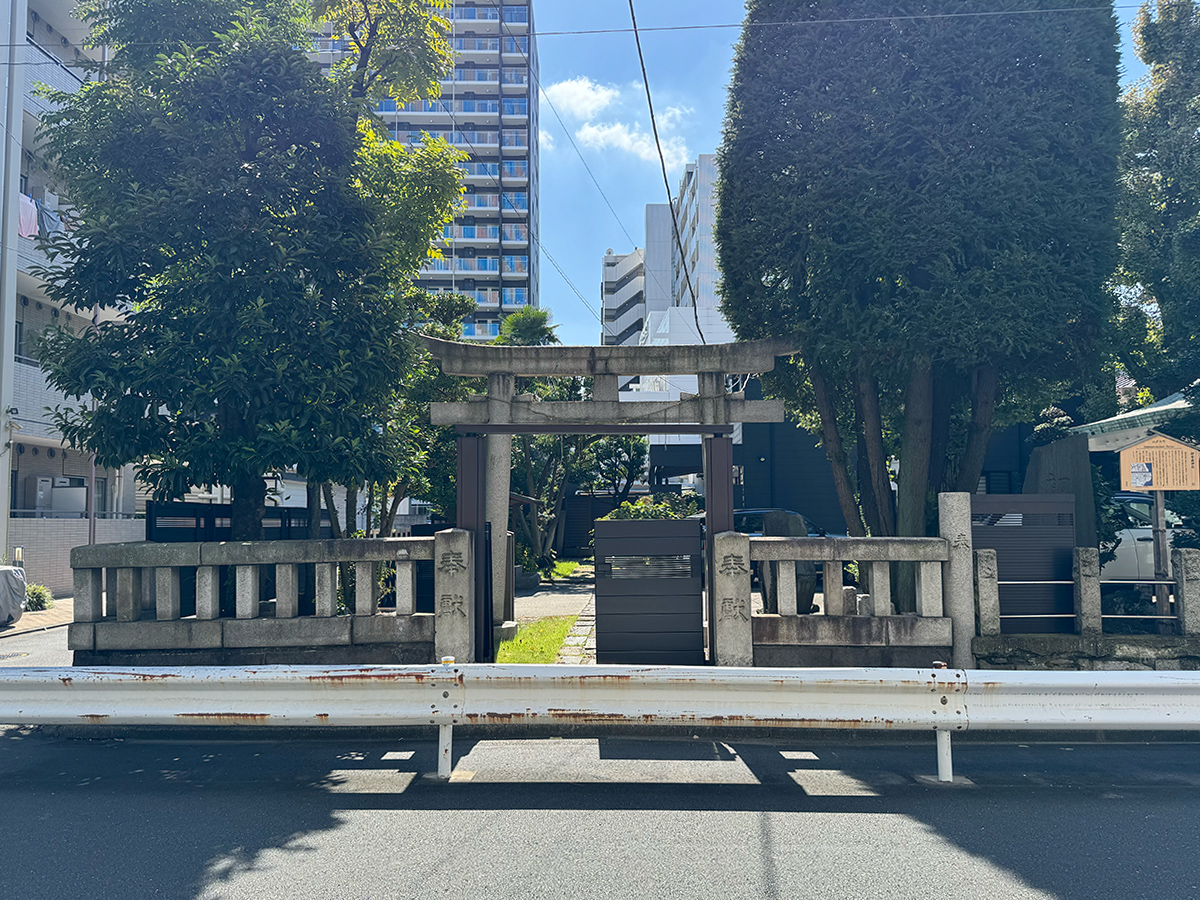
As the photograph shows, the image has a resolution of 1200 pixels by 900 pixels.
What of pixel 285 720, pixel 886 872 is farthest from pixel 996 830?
pixel 285 720

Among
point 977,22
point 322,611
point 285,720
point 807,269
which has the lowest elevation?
point 285,720

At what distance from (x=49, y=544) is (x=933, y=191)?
21.0 m

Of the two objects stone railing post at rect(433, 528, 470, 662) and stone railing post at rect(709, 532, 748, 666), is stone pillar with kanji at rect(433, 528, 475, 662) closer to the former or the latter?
stone railing post at rect(433, 528, 470, 662)

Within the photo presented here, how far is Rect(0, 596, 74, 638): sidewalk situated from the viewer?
14116 mm

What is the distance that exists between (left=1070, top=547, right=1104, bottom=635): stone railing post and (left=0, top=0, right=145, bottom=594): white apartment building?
18.1m

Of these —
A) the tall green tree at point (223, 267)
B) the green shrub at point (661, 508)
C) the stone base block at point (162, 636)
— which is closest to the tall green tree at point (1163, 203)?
the green shrub at point (661, 508)

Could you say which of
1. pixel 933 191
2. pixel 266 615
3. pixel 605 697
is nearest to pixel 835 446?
pixel 933 191

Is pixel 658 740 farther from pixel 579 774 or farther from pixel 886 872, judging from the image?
pixel 886 872

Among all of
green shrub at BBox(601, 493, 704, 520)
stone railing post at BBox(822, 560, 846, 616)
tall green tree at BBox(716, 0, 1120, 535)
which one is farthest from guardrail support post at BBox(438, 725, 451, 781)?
green shrub at BBox(601, 493, 704, 520)

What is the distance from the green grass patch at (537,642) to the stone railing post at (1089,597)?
4.87 metres

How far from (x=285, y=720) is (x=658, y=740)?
2709 mm

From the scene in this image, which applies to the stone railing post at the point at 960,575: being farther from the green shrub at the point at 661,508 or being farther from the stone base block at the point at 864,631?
the green shrub at the point at 661,508

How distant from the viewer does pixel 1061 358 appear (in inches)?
324

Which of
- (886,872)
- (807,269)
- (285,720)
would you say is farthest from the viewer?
(807,269)
